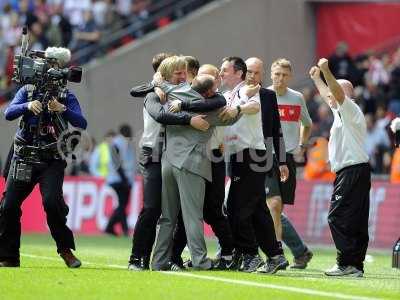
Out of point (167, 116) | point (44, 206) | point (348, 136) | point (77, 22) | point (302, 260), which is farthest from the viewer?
point (77, 22)

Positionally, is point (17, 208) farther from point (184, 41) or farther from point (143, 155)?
point (184, 41)

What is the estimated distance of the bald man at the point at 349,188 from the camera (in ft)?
49.2

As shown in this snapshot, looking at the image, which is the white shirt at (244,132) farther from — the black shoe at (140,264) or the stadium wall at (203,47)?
the stadium wall at (203,47)

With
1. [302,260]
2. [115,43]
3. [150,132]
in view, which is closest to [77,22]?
[115,43]

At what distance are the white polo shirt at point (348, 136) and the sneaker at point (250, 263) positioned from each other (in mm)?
1334

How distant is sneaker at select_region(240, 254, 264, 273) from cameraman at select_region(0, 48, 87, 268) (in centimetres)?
191

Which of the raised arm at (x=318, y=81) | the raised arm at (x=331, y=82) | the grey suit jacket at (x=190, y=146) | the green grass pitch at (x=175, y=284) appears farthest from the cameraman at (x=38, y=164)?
the raised arm at (x=331, y=82)

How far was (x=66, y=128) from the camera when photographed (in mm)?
15008

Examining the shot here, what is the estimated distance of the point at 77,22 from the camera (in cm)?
3194

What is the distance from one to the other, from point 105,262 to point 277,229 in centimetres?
214

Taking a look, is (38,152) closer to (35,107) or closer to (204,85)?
(35,107)

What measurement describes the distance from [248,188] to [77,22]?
1759 centimetres

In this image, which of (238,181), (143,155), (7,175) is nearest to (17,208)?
(7,175)

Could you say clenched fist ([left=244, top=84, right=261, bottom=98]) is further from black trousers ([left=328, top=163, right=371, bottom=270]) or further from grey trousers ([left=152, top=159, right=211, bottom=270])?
black trousers ([left=328, top=163, right=371, bottom=270])
